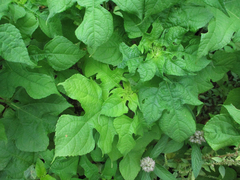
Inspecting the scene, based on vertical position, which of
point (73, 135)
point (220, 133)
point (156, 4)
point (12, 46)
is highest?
point (156, 4)

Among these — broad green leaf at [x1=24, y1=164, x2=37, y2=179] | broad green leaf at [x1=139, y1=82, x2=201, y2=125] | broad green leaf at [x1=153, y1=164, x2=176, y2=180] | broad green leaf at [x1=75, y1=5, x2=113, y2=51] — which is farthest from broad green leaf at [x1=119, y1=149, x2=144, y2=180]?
broad green leaf at [x1=75, y1=5, x2=113, y2=51]

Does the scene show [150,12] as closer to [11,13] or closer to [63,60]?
[63,60]

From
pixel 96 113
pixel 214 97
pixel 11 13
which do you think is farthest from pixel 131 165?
pixel 11 13

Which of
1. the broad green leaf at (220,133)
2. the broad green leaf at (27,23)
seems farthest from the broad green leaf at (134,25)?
the broad green leaf at (220,133)

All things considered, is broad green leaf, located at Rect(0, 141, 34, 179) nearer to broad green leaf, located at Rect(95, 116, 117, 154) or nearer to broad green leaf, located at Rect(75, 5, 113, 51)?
broad green leaf, located at Rect(95, 116, 117, 154)

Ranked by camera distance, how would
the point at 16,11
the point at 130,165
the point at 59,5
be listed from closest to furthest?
the point at 59,5, the point at 16,11, the point at 130,165

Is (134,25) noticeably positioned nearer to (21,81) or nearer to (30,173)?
(21,81)

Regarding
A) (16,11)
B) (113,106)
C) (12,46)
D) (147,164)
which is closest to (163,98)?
(113,106)
